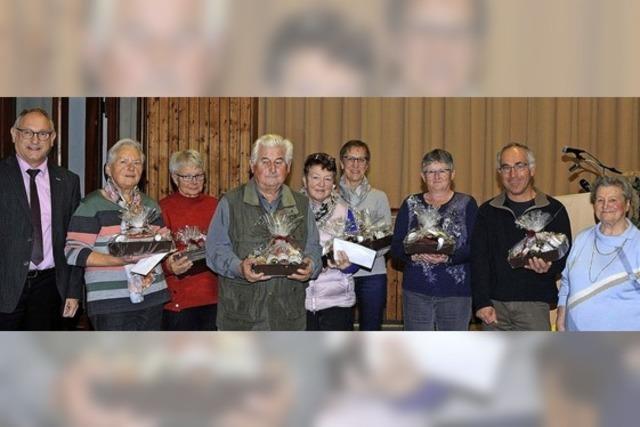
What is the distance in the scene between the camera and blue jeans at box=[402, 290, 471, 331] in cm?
428

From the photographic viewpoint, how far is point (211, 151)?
9250 millimetres

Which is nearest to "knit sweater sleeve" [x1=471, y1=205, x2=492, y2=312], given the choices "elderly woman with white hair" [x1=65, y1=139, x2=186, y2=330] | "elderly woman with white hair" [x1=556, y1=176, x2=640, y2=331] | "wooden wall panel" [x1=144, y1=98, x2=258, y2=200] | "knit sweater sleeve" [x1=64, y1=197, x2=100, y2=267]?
"elderly woman with white hair" [x1=556, y1=176, x2=640, y2=331]

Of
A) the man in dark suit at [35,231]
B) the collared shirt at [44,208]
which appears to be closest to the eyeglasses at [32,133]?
the man in dark suit at [35,231]

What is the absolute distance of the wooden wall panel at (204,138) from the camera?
9.11m

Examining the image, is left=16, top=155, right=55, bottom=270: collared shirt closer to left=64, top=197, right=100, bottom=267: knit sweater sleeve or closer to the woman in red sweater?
left=64, top=197, right=100, bottom=267: knit sweater sleeve

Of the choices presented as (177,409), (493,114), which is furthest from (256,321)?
(493,114)

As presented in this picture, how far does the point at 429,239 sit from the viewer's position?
404 centimetres

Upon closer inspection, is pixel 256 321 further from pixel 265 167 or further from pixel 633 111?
pixel 633 111

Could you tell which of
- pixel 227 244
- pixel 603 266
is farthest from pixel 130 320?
pixel 603 266

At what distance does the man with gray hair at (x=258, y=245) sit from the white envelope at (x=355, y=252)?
29 cm

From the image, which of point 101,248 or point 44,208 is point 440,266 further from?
point 44,208
